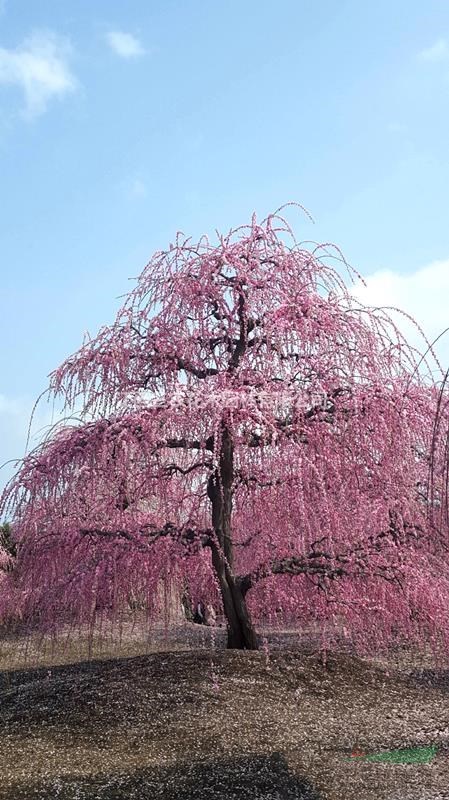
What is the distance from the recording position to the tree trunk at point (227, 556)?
8383 mm

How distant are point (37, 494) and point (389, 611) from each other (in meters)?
3.76

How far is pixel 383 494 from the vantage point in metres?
8.07

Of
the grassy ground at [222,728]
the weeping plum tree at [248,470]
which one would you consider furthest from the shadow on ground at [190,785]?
the weeping plum tree at [248,470]

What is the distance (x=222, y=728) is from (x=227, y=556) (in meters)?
2.31

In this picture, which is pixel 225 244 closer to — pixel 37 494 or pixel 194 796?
pixel 37 494

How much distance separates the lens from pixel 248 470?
7.75 metres

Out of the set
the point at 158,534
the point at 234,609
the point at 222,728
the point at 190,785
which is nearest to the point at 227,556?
the point at 234,609

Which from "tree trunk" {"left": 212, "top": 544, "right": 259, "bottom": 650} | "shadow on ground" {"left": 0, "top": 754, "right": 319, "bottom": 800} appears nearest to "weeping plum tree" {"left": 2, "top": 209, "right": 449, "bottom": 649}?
"tree trunk" {"left": 212, "top": 544, "right": 259, "bottom": 650}

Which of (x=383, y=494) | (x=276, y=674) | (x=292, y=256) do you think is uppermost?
(x=292, y=256)

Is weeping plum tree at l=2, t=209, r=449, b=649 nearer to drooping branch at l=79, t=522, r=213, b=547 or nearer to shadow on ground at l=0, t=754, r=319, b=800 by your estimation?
drooping branch at l=79, t=522, r=213, b=547

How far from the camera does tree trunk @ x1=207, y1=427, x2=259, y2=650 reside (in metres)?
8.38

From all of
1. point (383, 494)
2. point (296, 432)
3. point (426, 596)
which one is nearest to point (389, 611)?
point (426, 596)

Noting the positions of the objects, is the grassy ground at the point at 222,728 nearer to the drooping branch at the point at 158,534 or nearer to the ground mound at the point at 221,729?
the ground mound at the point at 221,729

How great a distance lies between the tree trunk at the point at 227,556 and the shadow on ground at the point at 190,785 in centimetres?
265
